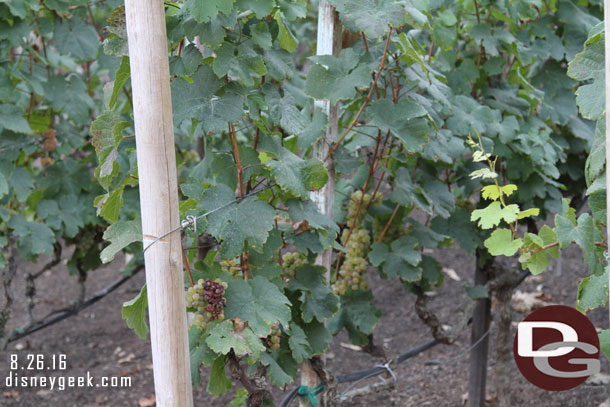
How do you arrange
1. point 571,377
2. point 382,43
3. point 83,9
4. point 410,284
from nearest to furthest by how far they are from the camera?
point 571,377
point 382,43
point 410,284
point 83,9

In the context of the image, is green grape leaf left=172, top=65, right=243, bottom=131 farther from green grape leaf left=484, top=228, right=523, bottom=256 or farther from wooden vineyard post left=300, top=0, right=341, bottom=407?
green grape leaf left=484, top=228, right=523, bottom=256

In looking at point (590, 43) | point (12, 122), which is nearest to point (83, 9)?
point (12, 122)

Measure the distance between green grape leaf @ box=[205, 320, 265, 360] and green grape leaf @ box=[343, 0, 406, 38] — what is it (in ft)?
2.95

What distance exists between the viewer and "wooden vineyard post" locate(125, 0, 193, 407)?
5.25 ft

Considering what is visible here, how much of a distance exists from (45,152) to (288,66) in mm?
1883

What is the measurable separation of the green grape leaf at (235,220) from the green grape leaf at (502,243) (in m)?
0.59

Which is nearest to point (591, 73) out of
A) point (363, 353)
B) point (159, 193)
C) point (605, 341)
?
point (605, 341)

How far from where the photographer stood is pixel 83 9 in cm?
325

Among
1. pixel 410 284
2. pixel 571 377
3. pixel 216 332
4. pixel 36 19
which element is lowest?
pixel 571 377

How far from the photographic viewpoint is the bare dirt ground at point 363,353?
3758 mm

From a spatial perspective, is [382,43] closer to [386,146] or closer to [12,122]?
[386,146]

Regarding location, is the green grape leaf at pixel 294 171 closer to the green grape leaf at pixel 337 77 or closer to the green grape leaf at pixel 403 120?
the green grape leaf at pixel 337 77

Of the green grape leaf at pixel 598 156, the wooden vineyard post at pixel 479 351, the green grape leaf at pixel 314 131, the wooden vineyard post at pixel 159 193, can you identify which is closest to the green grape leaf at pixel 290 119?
the green grape leaf at pixel 314 131

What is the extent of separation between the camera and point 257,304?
1.91m
